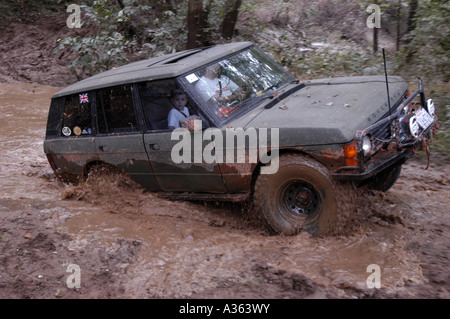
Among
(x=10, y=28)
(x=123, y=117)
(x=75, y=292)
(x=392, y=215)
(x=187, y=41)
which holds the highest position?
(x=10, y=28)

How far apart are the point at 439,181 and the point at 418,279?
8.33ft

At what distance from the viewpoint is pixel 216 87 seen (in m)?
4.47

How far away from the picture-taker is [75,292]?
339cm

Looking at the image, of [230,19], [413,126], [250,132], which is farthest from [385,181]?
[230,19]

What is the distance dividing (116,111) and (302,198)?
2349 millimetres

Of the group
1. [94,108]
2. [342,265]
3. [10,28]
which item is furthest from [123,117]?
[10,28]

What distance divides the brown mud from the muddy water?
11 mm

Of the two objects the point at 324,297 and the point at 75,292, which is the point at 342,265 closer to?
the point at 324,297

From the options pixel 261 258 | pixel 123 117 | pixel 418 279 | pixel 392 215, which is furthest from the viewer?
pixel 123 117

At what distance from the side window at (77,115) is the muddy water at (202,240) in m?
0.65

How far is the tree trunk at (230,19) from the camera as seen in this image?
1038 cm

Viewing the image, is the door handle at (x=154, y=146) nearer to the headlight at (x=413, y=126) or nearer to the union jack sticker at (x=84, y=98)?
the union jack sticker at (x=84, y=98)

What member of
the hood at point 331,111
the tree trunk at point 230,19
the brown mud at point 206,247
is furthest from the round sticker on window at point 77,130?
the tree trunk at point 230,19

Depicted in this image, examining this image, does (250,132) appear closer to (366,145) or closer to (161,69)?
(366,145)
